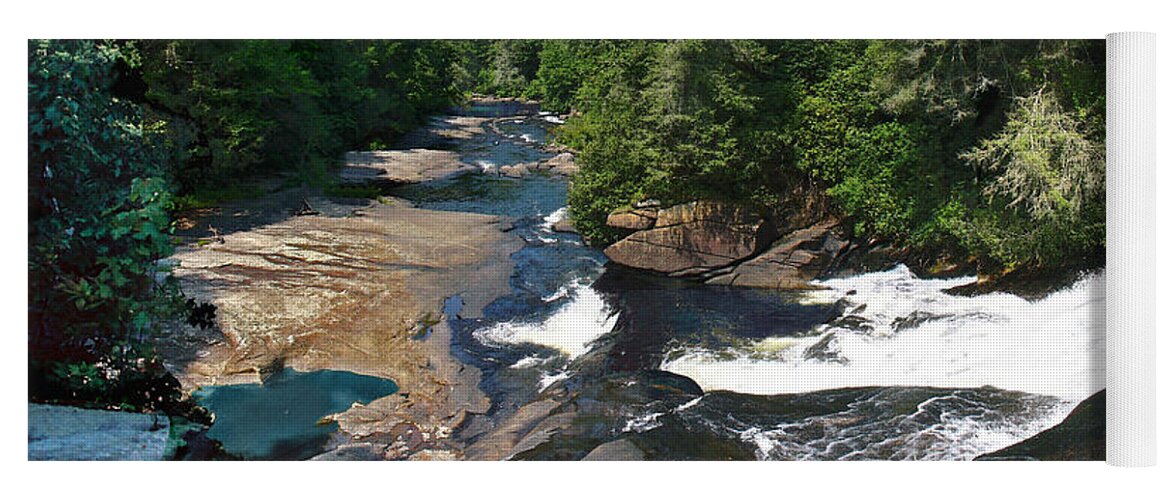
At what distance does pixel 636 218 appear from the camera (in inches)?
217

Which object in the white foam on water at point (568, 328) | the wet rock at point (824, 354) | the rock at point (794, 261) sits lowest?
the wet rock at point (824, 354)

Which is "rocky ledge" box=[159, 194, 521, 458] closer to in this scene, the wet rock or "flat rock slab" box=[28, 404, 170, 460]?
"flat rock slab" box=[28, 404, 170, 460]

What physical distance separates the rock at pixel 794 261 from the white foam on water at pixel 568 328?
0.76 meters

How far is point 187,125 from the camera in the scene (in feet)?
17.5

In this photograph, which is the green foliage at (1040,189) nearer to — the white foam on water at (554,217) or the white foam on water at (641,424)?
the white foam on water at (641,424)

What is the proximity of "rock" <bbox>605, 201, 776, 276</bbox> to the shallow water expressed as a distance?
5.62 feet

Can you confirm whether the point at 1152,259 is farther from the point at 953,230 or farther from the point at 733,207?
the point at 733,207

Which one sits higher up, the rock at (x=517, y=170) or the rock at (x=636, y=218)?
the rock at (x=517, y=170)

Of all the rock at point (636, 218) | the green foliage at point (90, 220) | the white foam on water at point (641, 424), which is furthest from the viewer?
the rock at point (636, 218)

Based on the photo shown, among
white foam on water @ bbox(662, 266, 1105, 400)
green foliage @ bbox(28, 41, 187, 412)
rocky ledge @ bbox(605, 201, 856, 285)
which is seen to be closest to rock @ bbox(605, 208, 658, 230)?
rocky ledge @ bbox(605, 201, 856, 285)

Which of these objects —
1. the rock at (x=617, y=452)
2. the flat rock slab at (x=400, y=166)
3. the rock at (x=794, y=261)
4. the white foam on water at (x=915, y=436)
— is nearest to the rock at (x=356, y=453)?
the rock at (x=617, y=452)

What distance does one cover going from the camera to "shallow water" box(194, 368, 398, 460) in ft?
17.1

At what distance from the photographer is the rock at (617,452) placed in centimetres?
522

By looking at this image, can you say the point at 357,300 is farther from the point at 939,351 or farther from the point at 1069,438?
the point at 1069,438
